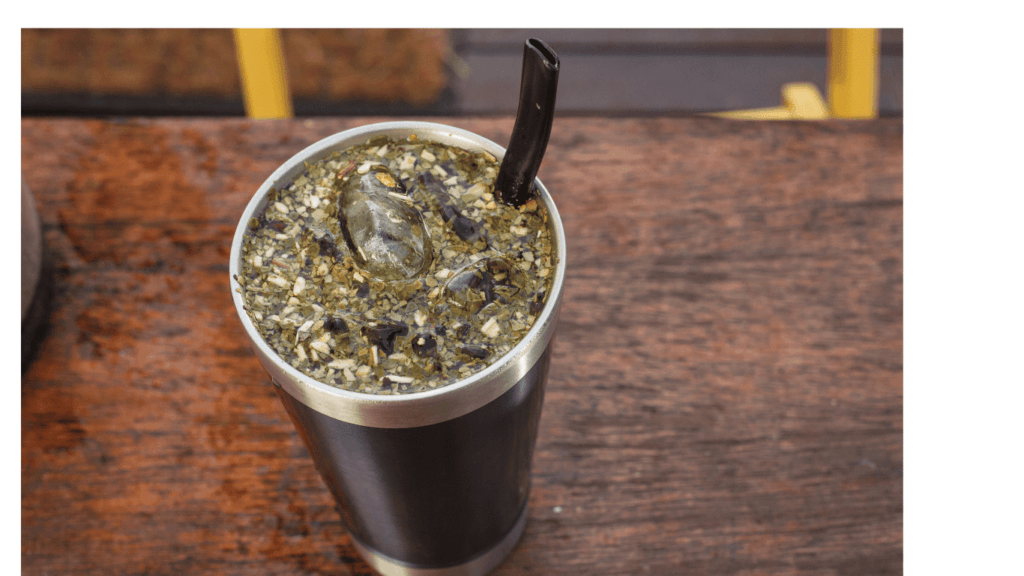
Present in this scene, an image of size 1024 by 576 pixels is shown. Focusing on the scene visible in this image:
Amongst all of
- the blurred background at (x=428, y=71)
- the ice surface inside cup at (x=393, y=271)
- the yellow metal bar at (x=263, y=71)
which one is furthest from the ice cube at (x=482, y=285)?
the blurred background at (x=428, y=71)

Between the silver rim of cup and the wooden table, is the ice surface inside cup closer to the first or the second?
the silver rim of cup

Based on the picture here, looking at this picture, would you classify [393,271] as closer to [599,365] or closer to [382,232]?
[382,232]

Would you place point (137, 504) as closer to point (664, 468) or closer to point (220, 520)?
point (220, 520)

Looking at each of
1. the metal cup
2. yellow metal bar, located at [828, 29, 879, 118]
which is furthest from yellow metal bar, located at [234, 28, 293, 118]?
yellow metal bar, located at [828, 29, 879, 118]

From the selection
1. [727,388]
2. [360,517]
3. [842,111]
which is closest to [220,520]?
[360,517]

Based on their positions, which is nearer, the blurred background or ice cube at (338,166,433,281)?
ice cube at (338,166,433,281)
